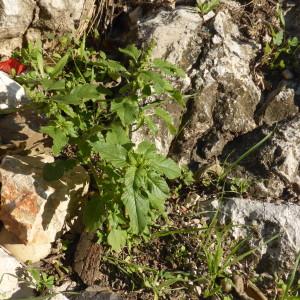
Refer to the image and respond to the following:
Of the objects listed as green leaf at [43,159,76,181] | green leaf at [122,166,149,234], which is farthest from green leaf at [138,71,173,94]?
green leaf at [43,159,76,181]

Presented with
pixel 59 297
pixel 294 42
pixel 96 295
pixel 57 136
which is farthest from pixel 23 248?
pixel 294 42

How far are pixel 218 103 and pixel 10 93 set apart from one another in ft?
4.65

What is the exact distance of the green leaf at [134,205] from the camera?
242 cm

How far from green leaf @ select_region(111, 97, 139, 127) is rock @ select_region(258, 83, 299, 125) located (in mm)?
1229

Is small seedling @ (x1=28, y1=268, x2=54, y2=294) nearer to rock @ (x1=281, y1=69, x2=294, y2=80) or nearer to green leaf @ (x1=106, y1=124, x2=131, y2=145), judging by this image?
green leaf @ (x1=106, y1=124, x2=131, y2=145)

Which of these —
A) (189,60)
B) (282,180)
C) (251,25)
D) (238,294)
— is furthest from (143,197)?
(251,25)

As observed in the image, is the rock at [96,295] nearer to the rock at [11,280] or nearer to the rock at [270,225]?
the rock at [11,280]

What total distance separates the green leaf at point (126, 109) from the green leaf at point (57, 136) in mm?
298

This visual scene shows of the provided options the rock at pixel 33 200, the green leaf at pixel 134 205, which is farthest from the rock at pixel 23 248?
the green leaf at pixel 134 205

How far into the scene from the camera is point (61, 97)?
2.58m

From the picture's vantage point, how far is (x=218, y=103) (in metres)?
3.46

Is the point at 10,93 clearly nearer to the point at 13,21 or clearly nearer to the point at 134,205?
the point at 13,21

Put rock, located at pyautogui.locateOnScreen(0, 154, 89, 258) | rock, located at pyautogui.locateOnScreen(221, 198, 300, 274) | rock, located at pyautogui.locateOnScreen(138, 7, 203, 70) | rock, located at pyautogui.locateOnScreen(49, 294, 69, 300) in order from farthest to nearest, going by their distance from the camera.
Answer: rock, located at pyautogui.locateOnScreen(138, 7, 203, 70) < rock, located at pyautogui.locateOnScreen(221, 198, 300, 274) < rock, located at pyautogui.locateOnScreen(0, 154, 89, 258) < rock, located at pyautogui.locateOnScreen(49, 294, 69, 300)

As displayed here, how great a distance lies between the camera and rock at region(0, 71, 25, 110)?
320cm
